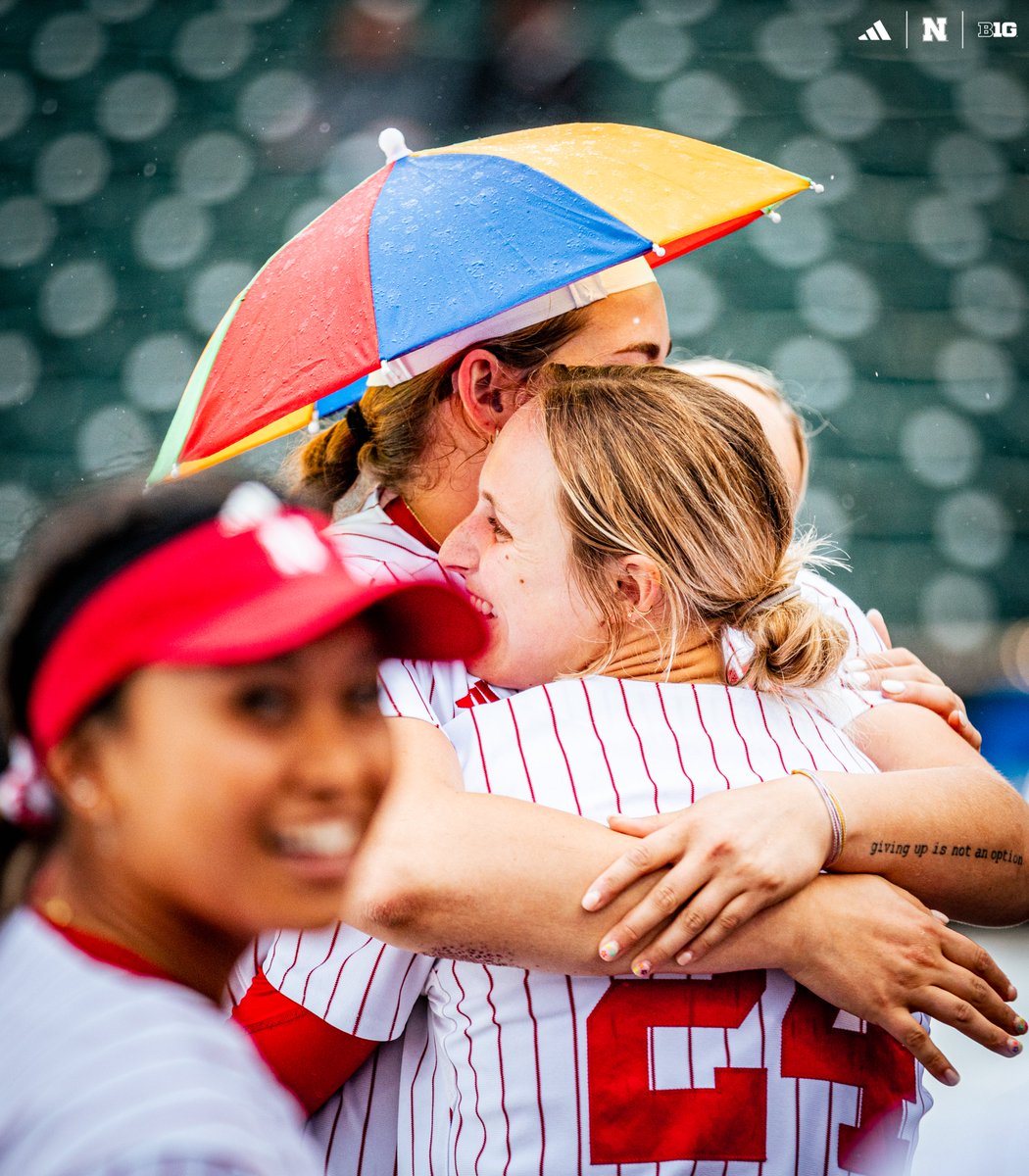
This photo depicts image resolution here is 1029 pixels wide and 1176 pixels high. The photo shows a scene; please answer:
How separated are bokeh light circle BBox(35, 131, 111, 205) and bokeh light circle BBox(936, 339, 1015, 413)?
92.8 inches

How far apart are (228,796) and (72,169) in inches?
123

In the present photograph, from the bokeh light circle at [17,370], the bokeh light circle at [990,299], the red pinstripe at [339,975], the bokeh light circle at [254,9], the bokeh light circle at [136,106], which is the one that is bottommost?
the bokeh light circle at [990,299]

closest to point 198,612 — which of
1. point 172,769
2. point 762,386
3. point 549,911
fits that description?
point 172,769

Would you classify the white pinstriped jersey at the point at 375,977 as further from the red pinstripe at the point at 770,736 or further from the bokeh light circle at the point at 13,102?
the bokeh light circle at the point at 13,102

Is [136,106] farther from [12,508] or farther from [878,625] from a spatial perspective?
[878,625]

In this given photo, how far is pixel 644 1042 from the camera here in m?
1.36

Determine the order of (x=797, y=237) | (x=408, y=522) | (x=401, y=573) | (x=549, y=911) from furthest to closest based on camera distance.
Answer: (x=797, y=237)
(x=408, y=522)
(x=401, y=573)
(x=549, y=911)

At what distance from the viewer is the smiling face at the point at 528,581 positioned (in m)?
1.65

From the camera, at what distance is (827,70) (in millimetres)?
3607

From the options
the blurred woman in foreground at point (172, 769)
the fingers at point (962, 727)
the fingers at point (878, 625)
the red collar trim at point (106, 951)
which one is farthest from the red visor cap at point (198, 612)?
the fingers at point (878, 625)

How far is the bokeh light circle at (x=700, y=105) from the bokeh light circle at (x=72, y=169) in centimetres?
155

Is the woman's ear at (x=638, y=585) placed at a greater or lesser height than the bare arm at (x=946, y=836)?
greater

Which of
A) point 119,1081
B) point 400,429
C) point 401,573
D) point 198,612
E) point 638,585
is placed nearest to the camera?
point 119,1081

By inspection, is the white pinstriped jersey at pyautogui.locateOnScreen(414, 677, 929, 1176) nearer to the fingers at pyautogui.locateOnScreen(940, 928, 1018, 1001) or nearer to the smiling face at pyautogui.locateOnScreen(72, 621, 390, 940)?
the fingers at pyautogui.locateOnScreen(940, 928, 1018, 1001)
